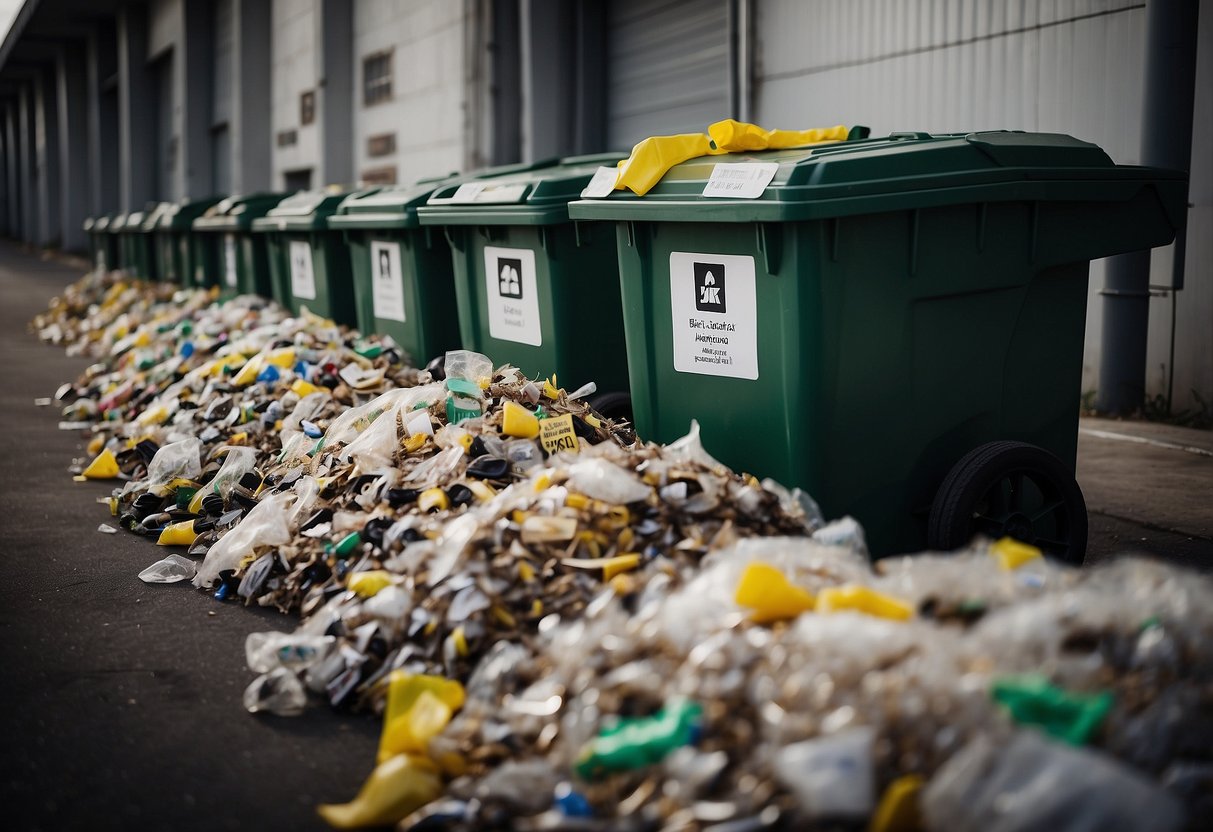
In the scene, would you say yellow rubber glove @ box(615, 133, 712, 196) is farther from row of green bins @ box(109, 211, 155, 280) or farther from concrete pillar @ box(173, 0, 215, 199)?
concrete pillar @ box(173, 0, 215, 199)

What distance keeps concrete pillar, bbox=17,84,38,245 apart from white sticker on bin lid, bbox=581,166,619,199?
1649 inches

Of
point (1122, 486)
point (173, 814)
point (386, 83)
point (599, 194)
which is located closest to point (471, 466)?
point (599, 194)

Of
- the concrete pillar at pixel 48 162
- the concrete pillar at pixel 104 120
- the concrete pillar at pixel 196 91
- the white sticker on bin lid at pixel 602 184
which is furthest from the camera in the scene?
the concrete pillar at pixel 48 162

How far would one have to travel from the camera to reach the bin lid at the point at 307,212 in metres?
7.48

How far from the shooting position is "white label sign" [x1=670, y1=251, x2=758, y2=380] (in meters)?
3.65

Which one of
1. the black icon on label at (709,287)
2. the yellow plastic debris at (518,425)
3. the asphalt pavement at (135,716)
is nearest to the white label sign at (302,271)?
the asphalt pavement at (135,716)

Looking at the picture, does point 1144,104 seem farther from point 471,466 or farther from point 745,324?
point 471,466

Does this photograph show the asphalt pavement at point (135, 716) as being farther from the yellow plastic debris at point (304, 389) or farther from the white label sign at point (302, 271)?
the white label sign at point (302, 271)

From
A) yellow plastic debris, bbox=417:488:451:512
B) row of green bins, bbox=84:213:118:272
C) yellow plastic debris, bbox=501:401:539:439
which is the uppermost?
row of green bins, bbox=84:213:118:272

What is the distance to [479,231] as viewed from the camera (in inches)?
213

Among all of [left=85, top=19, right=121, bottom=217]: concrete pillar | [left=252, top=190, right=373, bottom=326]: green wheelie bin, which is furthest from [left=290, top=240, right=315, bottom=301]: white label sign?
[left=85, top=19, right=121, bottom=217]: concrete pillar

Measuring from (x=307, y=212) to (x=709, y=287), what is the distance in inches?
176

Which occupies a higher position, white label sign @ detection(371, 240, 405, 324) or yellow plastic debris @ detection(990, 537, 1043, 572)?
white label sign @ detection(371, 240, 405, 324)

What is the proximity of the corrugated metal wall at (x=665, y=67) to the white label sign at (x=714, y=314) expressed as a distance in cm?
607
